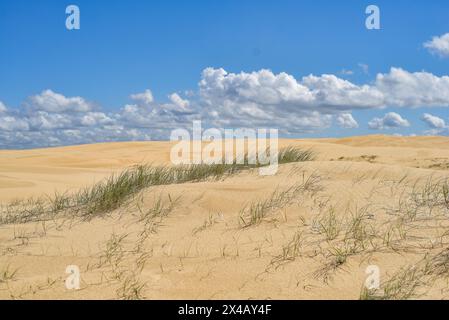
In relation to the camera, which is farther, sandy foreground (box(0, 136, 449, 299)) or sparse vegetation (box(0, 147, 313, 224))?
sparse vegetation (box(0, 147, 313, 224))

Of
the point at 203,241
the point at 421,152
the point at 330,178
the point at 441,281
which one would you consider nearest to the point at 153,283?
the point at 203,241

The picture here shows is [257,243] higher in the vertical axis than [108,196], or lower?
lower

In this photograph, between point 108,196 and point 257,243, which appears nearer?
point 257,243

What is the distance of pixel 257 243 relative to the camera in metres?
3.69

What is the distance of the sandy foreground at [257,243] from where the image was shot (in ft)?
9.44

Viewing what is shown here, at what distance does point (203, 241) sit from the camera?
388 cm

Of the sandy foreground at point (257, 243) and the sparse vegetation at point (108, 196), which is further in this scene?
the sparse vegetation at point (108, 196)

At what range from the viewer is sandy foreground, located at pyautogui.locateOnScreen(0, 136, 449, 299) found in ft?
9.44

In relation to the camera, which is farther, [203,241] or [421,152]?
[421,152]

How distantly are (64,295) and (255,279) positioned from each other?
4.18 feet

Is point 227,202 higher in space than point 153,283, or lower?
higher
